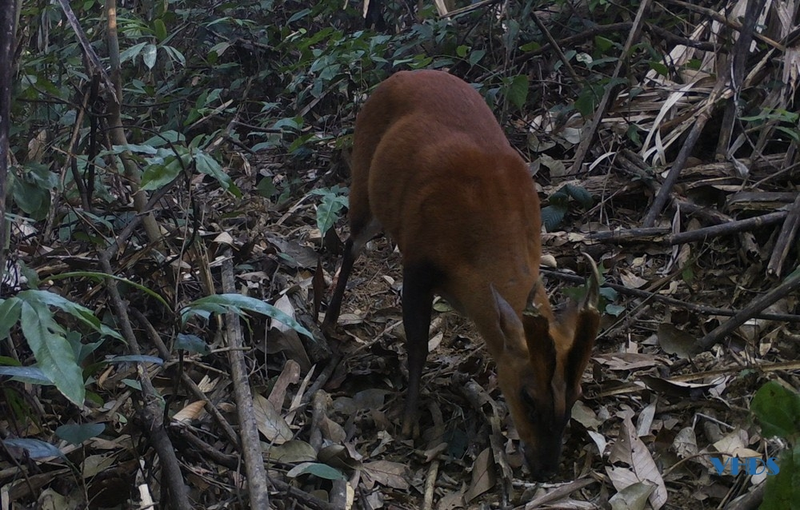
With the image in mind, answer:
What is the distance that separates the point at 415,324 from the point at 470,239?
64 centimetres

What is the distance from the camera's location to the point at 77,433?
2.95 m

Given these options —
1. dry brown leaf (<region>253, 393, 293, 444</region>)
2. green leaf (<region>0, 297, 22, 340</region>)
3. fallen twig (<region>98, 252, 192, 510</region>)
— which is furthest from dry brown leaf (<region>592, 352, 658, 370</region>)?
green leaf (<region>0, 297, 22, 340</region>)

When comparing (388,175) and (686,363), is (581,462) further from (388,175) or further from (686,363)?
(388,175)

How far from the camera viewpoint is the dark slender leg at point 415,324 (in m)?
4.39

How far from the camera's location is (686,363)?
4.47 m

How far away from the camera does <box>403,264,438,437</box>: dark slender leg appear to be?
4395 millimetres

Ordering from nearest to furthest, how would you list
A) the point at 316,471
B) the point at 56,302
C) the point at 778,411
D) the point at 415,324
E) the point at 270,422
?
the point at 56,302 → the point at 778,411 → the point at 316,471 → the point at 270,422 → the point at 415,324

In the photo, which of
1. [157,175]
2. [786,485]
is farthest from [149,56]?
[786,485]

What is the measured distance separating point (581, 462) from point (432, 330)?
1582 mm

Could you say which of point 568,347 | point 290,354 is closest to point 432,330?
point 290,354

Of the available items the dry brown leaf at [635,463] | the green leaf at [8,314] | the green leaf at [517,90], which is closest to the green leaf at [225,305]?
the green leaf at [8,314]

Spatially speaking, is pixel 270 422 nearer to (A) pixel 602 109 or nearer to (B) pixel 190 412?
(B) pixel 190 412

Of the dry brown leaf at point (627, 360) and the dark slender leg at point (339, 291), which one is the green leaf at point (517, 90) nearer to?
the dark slender leg at point (339, 291)

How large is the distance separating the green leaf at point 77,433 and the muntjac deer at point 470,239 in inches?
71.6
